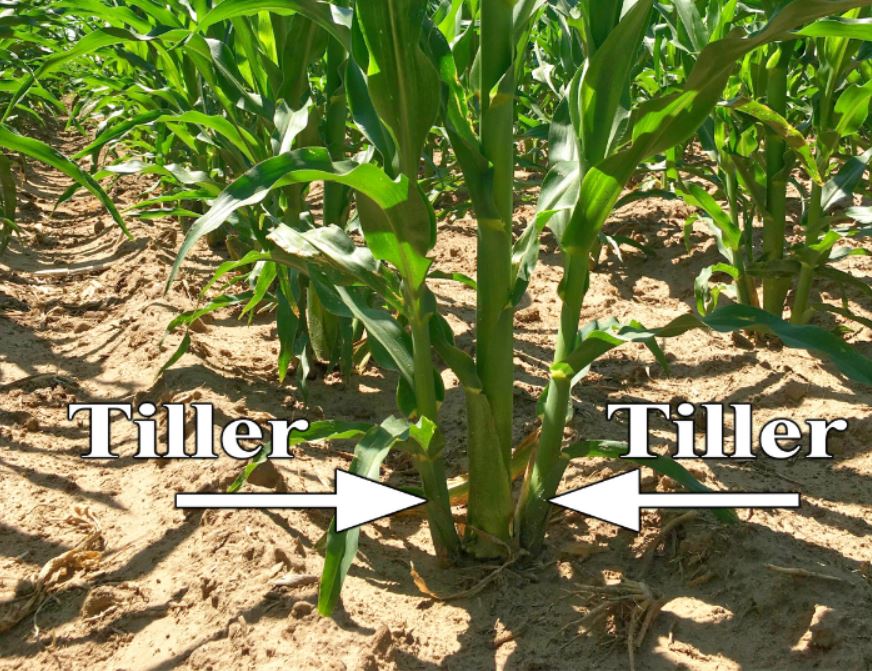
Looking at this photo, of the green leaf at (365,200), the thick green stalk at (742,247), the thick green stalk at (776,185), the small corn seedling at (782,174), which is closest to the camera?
the green leaf at (365,200)

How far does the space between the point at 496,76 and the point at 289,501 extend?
919 millimetres

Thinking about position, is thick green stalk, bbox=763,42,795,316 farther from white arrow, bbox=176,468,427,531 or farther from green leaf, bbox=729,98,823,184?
white arrow, bbox=176,468,427,531

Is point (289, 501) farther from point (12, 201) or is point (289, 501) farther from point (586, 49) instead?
point (12, 201)

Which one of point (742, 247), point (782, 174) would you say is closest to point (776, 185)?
point (782, 174)

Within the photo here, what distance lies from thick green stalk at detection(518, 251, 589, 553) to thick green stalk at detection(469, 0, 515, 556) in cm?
5

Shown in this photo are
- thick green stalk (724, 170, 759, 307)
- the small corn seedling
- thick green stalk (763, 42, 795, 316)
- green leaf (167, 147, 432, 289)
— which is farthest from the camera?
thick green stalk (724, 170, 759, 307)

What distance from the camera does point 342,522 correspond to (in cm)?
152

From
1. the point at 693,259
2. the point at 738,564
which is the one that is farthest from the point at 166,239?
the point at 738,564

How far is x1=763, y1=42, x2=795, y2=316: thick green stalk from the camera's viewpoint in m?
2.54

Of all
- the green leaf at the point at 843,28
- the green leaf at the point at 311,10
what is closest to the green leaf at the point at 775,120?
the green leaf at the point at 843,28

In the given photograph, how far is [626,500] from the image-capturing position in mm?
1765

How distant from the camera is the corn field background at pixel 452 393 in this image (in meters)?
1.41

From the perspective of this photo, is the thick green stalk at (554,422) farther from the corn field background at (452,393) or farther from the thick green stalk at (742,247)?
the thick green stalk at (742,247)

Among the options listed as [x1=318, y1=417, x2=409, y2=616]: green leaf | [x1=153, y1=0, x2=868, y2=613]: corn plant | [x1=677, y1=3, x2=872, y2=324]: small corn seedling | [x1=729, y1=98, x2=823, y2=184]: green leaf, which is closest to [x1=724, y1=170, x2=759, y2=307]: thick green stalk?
[x1=677, y1=3, x2=872, y2=324]: small corn seedling
